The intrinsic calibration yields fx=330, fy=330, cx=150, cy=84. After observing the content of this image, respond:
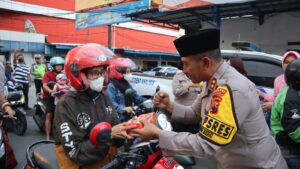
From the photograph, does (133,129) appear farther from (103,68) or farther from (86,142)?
(103,68)

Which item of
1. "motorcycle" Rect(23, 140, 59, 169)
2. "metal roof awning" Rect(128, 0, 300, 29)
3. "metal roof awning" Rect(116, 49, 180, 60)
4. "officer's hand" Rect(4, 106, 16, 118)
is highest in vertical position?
"metal roof awning" Rect(128, 0, 300, 29)

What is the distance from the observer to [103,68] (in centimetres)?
238

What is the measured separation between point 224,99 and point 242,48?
5913 mm

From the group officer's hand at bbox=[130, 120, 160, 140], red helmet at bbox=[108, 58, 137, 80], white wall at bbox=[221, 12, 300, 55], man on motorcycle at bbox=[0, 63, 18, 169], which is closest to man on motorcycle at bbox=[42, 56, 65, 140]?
man on motorcycle at bbox=[0, 63, 18, 169]

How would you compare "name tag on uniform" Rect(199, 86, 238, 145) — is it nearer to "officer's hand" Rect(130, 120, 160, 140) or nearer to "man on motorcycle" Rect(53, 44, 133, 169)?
"officer's hand" Rect(130, 120, 160, 140)

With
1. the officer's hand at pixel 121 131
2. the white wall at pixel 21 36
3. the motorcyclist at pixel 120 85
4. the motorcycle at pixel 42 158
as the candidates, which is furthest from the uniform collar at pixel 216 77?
the white wall at pixel 21 36

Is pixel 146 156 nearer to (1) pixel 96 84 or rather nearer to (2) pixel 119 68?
(1) pixel 96 84

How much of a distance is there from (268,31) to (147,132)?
10488 mm

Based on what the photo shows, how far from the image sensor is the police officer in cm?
169

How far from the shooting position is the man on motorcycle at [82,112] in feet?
7.02

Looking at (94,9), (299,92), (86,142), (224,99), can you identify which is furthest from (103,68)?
(94,9)

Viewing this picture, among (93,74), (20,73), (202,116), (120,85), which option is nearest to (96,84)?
(93,74)

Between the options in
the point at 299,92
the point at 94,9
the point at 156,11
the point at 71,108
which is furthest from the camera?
the point at 94,9

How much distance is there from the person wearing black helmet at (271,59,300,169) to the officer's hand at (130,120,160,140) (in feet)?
4.21
